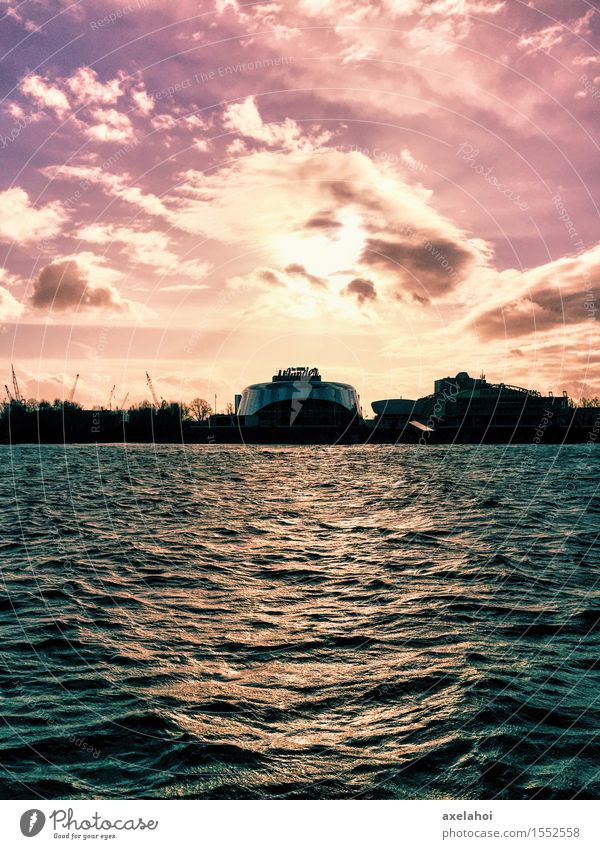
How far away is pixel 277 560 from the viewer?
80.3ft

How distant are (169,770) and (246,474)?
222ft

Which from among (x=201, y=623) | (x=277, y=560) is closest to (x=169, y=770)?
(x=201, y=623)

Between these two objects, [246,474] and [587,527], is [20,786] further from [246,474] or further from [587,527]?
[246,474]
